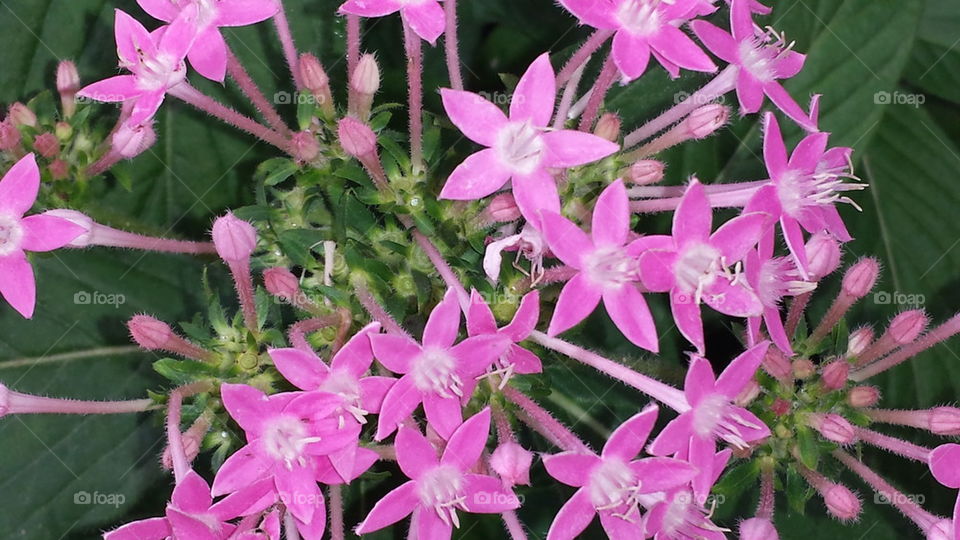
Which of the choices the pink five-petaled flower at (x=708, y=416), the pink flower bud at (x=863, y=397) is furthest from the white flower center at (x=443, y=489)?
the pink flower bud at (x=863, y=397)

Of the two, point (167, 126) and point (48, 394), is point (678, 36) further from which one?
point (48, 394)

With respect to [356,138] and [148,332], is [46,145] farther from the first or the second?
[356,138]

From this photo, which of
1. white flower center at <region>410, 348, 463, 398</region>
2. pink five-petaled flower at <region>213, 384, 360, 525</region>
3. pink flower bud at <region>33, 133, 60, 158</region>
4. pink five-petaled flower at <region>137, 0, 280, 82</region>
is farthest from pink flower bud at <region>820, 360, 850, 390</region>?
pink flower bud at <region>33, 133, 60, 158</region>

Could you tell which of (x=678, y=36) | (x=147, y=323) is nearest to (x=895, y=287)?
(x=678, y=36)

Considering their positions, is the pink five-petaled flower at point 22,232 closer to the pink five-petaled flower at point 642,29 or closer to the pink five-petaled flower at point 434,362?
the pink five-petaled flower at point 434,362

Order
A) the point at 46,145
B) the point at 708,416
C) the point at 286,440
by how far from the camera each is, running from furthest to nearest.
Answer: the point at 46,145, the point at 708,416, the point at 286,440

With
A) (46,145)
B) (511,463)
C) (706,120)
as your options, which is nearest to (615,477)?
(511,463)
